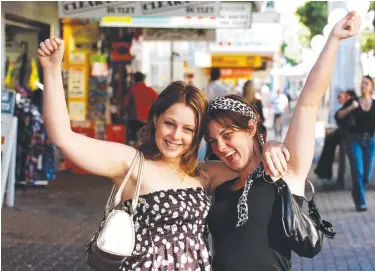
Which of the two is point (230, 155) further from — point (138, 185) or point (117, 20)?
point (117, 20)

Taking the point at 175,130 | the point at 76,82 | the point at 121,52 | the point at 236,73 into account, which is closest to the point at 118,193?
the point at 175,130

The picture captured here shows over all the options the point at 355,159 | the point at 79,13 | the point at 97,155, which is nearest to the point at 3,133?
the point at 79,13

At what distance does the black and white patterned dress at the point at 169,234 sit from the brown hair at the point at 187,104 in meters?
0.20

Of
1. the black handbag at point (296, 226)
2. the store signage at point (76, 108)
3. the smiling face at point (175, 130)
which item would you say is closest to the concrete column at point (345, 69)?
the store signage at point (76, 108)

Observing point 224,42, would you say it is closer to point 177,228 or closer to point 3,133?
point 3,133

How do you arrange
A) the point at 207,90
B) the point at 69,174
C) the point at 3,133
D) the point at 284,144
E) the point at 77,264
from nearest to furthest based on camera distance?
the point at 284,144 < the point at 77,264 < the point at 3,133 < the point at 207,90 < the point at 69,174

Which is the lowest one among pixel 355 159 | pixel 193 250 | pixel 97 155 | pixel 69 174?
pixel 69 174

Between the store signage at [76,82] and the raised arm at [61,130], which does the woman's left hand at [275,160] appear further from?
the store signage at [76,82]

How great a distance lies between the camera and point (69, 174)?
1614 centimetres

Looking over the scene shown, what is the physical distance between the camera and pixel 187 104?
3.46m

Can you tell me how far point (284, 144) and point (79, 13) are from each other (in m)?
9.76

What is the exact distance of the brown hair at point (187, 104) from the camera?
3455 millimetres

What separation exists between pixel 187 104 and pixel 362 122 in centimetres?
897

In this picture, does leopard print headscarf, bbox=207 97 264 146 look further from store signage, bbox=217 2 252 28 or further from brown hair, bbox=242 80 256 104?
store signage, bbox=217 2 252 28
